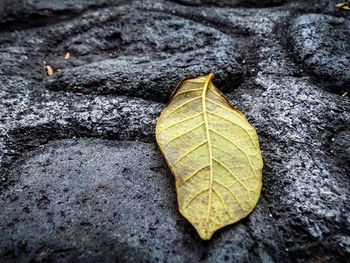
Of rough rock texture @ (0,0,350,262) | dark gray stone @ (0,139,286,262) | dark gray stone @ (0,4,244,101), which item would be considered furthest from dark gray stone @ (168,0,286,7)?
dark gray stone @ (0,139,286,262)

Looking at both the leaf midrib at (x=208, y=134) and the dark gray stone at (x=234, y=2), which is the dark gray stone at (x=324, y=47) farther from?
the leaf midrib at (x=208, y=134)

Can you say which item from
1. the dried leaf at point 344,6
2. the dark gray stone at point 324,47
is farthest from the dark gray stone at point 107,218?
the dried leaf at point 344,6

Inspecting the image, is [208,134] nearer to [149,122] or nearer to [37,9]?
[149,122]

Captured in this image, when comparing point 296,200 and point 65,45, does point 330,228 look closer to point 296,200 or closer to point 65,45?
point 296,200

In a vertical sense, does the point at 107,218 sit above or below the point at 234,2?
below

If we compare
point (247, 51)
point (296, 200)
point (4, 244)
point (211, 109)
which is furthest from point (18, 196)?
point (247, 51)

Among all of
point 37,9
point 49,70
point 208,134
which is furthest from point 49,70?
point 208,134

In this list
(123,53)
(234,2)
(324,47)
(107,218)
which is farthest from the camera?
(234,2)
